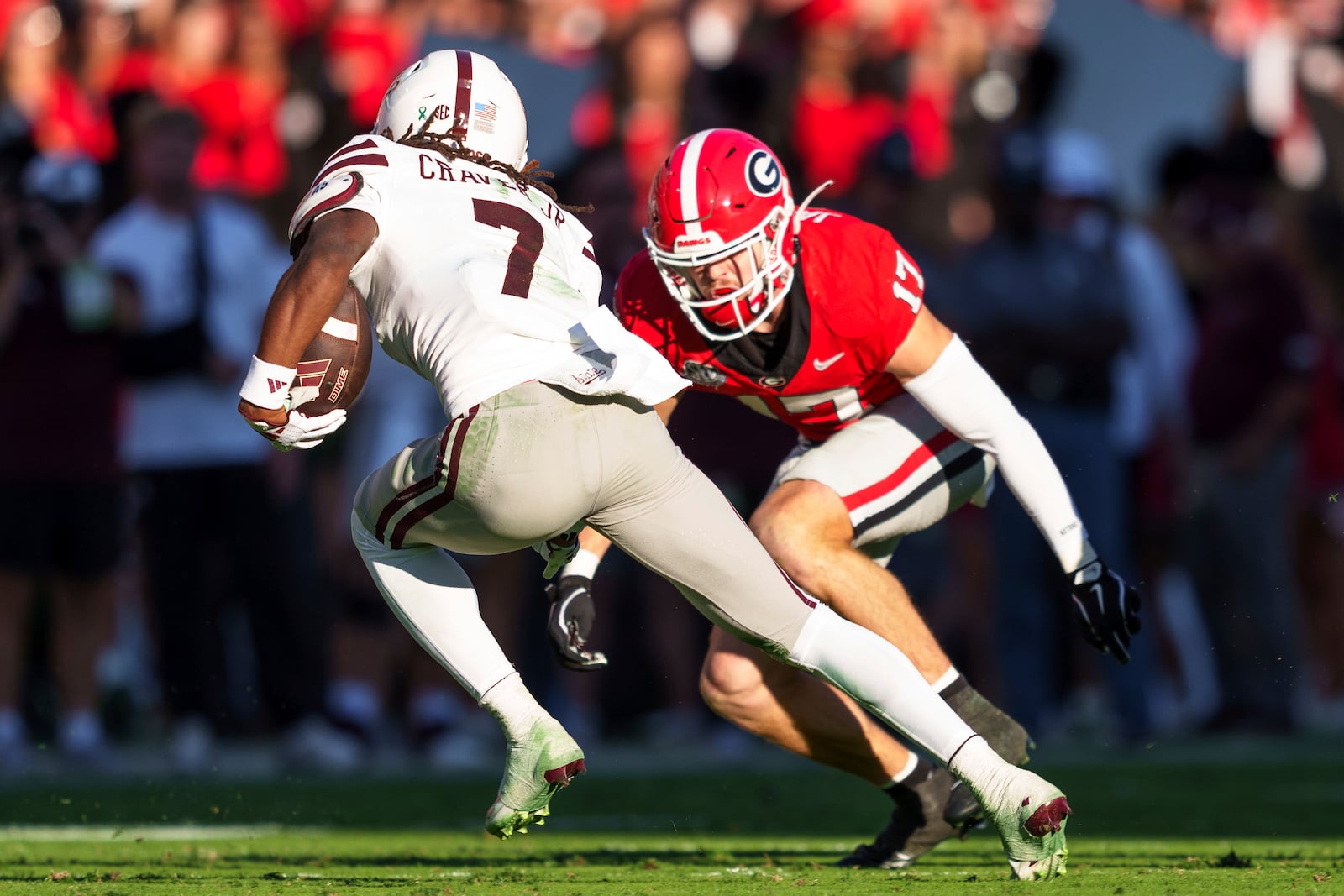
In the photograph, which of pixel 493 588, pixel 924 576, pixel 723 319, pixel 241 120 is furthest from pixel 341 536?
pixel 723 319

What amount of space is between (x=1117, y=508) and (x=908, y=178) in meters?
1.64

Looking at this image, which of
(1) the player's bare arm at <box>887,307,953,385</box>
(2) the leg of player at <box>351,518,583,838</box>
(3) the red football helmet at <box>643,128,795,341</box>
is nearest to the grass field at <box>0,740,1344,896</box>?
(2) the leg of player at <box>351,518,583,838</box>

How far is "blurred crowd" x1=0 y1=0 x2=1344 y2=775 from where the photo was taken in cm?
796

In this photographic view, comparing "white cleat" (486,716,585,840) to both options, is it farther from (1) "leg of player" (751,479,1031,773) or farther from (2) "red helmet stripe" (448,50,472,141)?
(2) "red helmet stripe" (448,50,472,141)

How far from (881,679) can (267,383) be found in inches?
57.3

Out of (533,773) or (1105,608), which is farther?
(1105,608)

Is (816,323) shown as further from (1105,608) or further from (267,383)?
(267,383)

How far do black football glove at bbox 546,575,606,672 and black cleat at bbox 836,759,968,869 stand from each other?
860mm

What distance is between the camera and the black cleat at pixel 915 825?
16.3 feet

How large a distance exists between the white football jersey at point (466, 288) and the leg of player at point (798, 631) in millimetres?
218

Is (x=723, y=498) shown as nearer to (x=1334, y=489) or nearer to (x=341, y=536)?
(x=341, y=536)

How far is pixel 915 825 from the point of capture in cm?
500

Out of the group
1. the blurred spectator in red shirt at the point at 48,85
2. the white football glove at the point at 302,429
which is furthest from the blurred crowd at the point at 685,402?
the white football glove at the point at 302,429

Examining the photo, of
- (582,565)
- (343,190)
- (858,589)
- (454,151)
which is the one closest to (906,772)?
(858,589)
